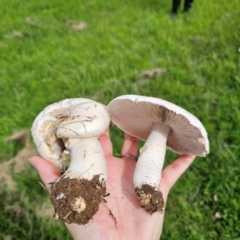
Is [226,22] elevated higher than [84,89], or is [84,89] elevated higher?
[226,22]

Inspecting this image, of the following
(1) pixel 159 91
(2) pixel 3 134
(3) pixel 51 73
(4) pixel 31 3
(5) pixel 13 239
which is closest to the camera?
(5) pixel 13 239

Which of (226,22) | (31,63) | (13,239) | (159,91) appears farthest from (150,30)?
(13,239)

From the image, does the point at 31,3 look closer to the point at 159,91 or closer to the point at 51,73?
the point at 51,73

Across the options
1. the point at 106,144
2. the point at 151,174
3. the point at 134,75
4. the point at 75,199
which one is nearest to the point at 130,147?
the point at 106,144

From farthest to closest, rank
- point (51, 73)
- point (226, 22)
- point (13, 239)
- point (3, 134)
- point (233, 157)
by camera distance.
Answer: point (226, 22), point (51, 73), point (3, 134), point (233, 157), point (13, 239)

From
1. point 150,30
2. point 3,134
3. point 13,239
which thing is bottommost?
point 13,239

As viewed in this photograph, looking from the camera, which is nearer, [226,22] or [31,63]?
[31,63]

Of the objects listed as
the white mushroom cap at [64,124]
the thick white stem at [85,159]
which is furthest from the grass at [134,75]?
the thick white stem at [85,159]
